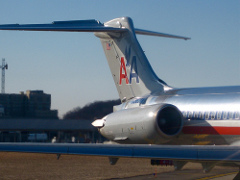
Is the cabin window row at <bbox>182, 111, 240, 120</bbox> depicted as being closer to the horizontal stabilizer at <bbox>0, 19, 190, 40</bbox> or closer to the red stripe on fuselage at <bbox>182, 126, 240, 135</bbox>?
the red stripe on fuselage at <bbox>182, 126, 240, 135</bbox>

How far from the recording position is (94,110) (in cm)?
3891

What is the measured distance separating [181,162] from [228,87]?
4.27 m

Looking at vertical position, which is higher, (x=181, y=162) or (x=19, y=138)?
(x=19, y=138)

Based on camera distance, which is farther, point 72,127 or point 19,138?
point 19,138

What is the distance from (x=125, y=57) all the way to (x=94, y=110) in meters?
20.4

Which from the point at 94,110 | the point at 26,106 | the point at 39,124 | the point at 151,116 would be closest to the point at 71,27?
the point at 151,116

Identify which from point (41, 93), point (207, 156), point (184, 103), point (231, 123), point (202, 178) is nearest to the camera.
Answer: point (207, 156)

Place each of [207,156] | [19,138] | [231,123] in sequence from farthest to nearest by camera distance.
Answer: [19,138] < [231,123] < [207,156]

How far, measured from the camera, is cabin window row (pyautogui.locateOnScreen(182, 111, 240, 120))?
13.8m

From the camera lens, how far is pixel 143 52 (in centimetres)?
1848

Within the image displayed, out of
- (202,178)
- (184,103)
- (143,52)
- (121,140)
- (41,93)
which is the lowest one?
(202,178)

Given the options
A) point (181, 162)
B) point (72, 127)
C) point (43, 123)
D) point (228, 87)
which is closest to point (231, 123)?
point (228, 87)

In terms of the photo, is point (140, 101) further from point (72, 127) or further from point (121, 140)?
Answer: point (72, 127)

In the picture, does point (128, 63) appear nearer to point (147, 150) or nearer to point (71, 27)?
point (71, 27)
